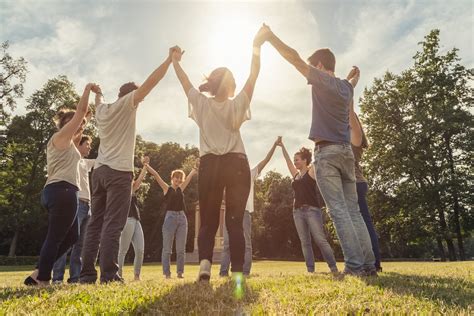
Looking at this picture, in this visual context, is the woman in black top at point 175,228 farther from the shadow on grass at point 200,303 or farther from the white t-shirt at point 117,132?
the shadow on grass at point 200,303

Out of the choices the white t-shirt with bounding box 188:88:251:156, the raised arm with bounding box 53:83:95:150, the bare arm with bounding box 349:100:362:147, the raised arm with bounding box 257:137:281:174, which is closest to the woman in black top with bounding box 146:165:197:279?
the raised arm with bounding box 257:137:281:174

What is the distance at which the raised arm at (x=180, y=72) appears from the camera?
5281 millimetres

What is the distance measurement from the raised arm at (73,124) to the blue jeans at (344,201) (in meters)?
3.42

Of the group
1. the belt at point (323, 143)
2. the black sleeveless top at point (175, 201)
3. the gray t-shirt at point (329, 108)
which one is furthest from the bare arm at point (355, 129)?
the black sleeveless top at point (175, 201)

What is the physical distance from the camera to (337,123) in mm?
5406

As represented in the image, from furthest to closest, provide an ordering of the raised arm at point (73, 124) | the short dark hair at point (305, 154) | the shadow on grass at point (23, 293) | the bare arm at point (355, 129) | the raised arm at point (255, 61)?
the short dark hair at point (305, 154) < the bare arm at point (355, 129) < the raised arm at point (73, 124) < the raised arm at point (255, 61) < the shadow on grass at point (23, 293)

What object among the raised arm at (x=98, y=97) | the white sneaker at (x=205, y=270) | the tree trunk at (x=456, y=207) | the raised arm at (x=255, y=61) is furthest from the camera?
the tree trunk at (x=456, y=207)

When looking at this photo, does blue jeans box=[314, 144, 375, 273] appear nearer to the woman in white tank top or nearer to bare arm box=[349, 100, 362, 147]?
bare arm box=[349, 100, 362, 147]

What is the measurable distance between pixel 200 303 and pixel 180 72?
3373mm

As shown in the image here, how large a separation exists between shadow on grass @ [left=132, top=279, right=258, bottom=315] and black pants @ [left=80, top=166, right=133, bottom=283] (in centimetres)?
203

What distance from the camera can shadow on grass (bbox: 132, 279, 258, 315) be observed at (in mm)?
2735

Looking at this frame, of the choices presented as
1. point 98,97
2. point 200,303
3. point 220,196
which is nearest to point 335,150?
point 220,196

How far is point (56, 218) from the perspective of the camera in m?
5.25

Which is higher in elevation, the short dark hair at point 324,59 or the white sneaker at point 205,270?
the short dark hair at point 324,59
